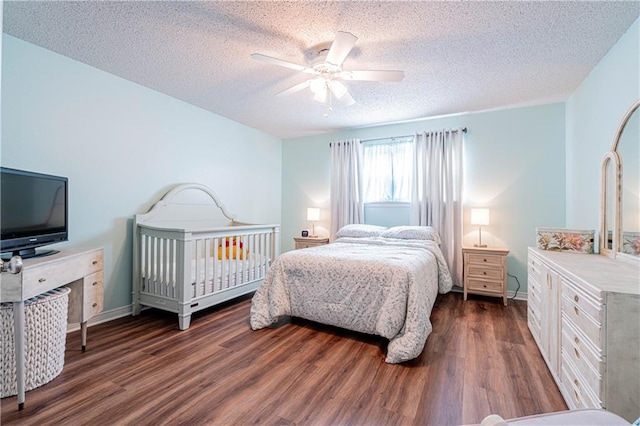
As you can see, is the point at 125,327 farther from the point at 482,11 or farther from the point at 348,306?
the point at 482,11

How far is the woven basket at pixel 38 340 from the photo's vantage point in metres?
1.59

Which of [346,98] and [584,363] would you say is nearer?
[584,363]

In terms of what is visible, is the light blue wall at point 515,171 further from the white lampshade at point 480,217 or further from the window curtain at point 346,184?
the window curtain at point 346,184

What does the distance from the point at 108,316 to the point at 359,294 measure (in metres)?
2.40

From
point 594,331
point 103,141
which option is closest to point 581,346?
point 594,331

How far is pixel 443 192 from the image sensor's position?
12.6ft

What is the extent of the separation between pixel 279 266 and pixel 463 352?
1652 mm

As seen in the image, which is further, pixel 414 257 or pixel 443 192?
pixel 443 192

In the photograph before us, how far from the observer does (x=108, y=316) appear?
272 centimetres

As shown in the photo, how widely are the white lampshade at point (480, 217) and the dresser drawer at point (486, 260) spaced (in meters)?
0.39

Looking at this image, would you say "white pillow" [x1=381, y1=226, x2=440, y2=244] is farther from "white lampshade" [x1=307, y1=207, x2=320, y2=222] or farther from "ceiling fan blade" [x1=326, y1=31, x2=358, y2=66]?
"ceiling fan blade" [x1=326, y1=31, x2=358, y2=66]

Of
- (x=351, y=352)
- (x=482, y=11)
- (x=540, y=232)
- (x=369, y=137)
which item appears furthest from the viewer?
(x=369, y=137)

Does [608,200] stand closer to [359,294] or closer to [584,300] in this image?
[584,300]

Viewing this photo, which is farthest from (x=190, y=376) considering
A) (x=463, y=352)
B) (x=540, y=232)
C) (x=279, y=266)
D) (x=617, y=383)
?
(x=540, y=232)
